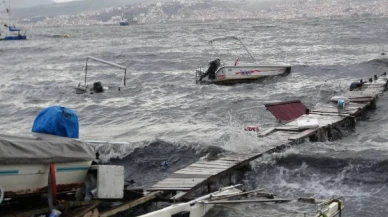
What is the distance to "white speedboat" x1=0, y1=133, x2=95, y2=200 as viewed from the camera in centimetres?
1055

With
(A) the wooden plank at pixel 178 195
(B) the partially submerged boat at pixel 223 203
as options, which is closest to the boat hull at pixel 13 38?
(A) the wooden plank at pixel 178 195

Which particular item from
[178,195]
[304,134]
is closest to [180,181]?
[178,195]

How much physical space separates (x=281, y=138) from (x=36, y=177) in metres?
10.4

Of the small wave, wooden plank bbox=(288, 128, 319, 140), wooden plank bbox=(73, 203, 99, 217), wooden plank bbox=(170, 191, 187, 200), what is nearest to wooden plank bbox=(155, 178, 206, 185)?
wooden plank bbox=(170, 191, 187, 200)

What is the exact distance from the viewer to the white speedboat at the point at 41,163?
1055 centimetres

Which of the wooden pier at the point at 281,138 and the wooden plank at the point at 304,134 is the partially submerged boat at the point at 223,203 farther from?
the wooden plank at the point at 304,134

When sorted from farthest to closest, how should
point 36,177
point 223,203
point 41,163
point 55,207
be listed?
point 223,203, point 55,207, point 36,177, point 41,163

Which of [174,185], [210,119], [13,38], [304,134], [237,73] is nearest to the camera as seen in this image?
[174,185]

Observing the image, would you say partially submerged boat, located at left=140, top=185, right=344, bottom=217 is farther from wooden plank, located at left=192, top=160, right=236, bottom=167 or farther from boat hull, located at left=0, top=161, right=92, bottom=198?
wooden plank, located at left=192, top=160, right=236, bottom=167

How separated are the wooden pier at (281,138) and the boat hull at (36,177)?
2351 mm

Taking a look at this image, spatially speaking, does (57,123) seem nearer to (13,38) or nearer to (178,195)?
(178,195)

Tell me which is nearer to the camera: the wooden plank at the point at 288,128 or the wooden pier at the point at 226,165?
the wooden pier at the point at 226,165

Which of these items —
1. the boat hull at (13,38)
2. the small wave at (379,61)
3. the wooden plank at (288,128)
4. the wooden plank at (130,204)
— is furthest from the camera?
the boat hull at (13,38)

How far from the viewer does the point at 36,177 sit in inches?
438
